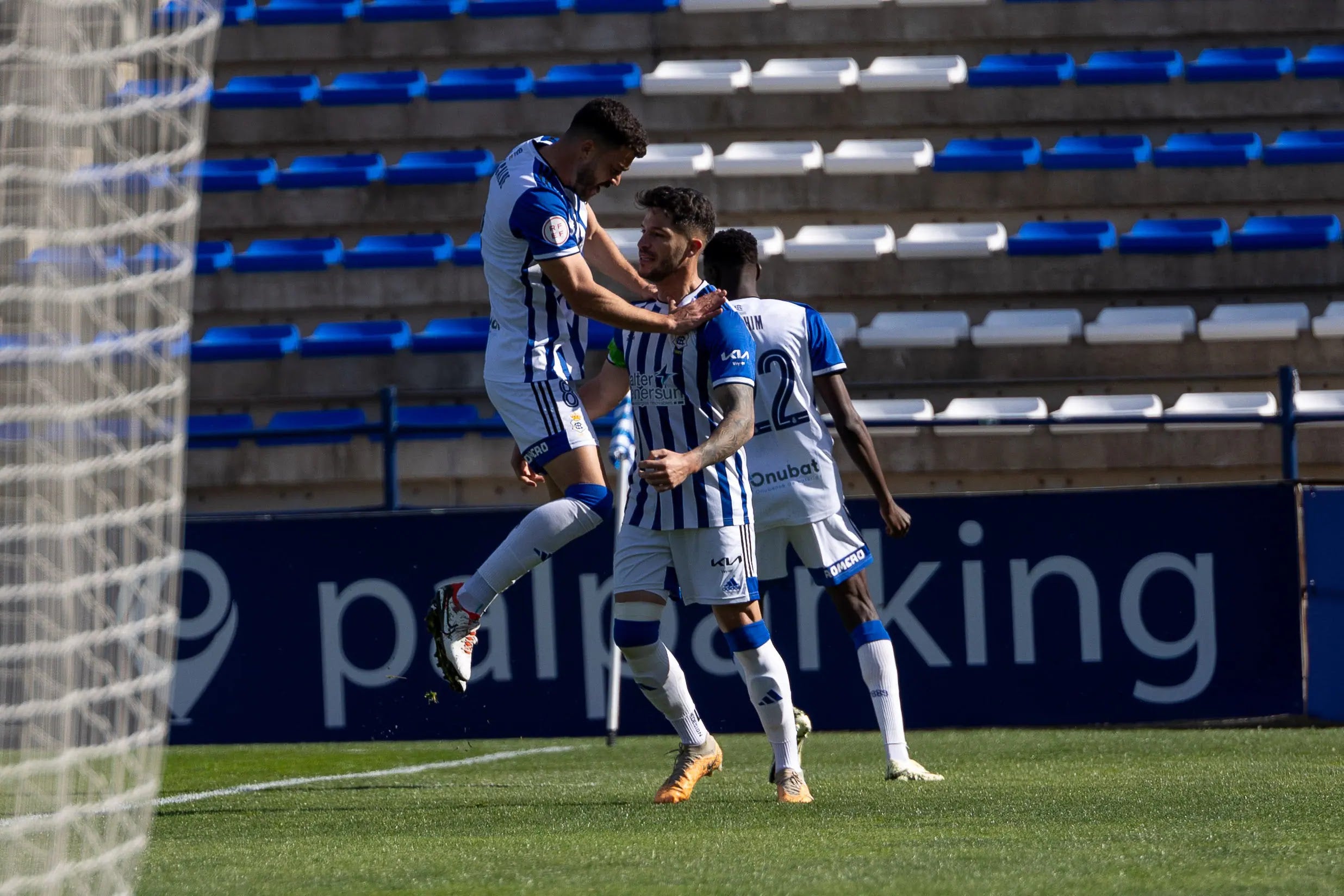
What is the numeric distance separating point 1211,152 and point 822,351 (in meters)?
7.36

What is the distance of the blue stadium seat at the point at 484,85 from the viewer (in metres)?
12.9

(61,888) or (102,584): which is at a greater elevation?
(102,584)

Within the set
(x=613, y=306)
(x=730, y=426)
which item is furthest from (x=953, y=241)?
(x=730, y=426)

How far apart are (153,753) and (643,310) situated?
2304 millimetres

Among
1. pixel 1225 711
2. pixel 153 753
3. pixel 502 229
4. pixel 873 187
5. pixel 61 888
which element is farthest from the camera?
pixel 873 187

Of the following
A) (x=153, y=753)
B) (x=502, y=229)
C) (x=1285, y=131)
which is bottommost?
(x=153, y=753)

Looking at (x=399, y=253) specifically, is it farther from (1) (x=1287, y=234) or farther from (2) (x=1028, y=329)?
(1) (x=1287, y=234)

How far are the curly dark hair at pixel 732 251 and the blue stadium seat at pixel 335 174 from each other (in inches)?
279

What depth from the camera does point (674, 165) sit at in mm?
12398

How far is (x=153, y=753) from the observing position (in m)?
2.94

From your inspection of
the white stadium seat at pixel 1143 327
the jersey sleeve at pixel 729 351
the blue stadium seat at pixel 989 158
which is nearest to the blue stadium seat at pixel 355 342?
the blue stadium seat at pixel 989 158

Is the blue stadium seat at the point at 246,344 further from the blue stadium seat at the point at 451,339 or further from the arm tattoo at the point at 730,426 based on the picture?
the arm tattoo at the point at 730,426

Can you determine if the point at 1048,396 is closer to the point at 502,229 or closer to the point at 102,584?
the point at 502,229

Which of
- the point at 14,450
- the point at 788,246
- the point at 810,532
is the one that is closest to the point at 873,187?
the point at 788,246
